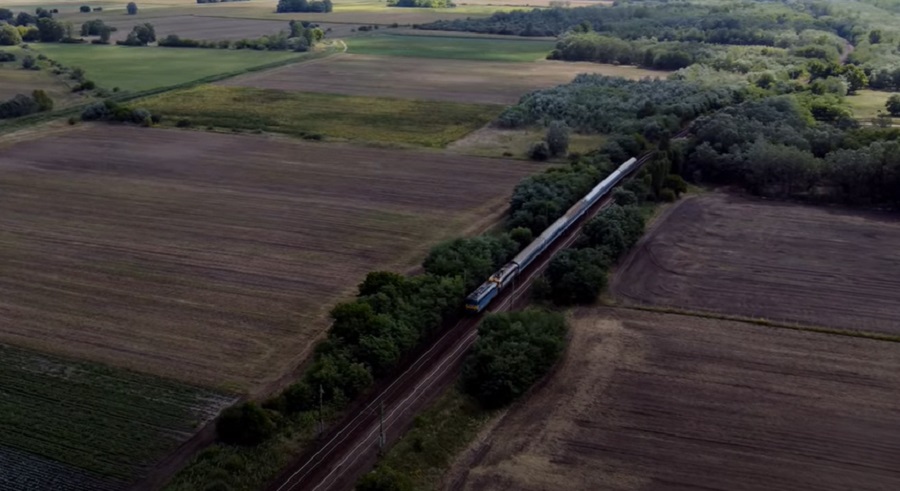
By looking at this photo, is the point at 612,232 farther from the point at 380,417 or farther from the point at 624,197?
the point at 380,417

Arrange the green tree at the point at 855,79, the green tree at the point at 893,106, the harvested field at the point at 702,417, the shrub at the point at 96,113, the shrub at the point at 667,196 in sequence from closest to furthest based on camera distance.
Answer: the harvested field at the point at 702,417, the shrub at the point at 667,196, the shrub at the point at 96,113, the green tree at the point at 893,106, the green tree at the point at 855,79

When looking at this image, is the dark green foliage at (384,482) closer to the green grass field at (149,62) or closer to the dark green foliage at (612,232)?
the dark green foliage at (612,232)

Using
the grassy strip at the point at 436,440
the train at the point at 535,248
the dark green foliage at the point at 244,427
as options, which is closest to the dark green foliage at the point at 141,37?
the train at the point at 535,248

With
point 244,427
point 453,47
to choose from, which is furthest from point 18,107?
point 453,47

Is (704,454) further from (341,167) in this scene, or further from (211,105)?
(211,105)

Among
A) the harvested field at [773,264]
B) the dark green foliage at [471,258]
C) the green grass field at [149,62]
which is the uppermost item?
the green grass field at [149,62]

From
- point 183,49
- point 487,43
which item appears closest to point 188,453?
point 183,49
